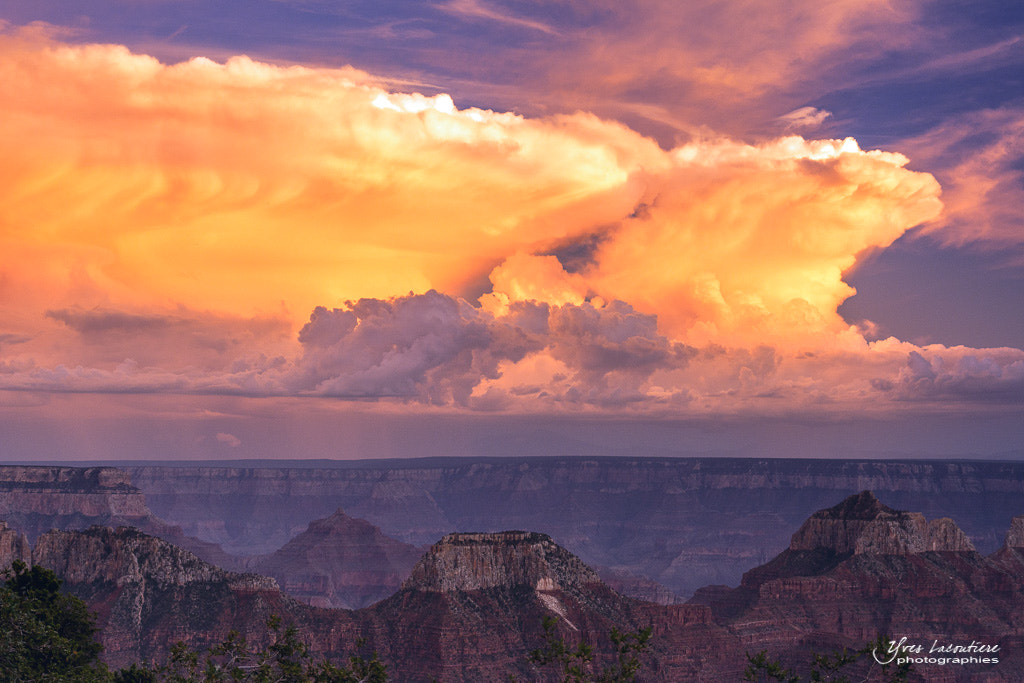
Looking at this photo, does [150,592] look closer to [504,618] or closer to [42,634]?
[504,618]

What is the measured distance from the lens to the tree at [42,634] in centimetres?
8281

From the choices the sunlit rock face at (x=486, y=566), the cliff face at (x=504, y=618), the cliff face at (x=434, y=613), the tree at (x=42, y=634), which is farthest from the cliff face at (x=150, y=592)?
the tree at (x=42, y=634)

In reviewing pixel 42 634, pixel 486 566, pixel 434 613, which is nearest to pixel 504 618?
pixel 486 566

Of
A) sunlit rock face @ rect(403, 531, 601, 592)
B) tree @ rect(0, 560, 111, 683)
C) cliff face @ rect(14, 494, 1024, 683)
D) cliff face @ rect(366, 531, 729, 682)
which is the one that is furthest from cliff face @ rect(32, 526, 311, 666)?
tree @ rect(0, 560, 111, 683)

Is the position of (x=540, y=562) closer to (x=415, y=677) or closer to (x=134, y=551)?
(x=415, y=677)

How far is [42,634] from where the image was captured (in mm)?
86812

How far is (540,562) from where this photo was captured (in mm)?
195125

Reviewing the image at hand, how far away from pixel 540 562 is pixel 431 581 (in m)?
17.8

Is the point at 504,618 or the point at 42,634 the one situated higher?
the point at 504,618

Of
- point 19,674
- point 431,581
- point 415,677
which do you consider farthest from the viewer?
point 431,581

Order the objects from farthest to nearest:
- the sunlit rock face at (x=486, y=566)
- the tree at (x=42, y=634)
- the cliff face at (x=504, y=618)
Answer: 1. the sunlit rock face at (x=486, y=566)
2. the cliff face at (x=504, y=618)
3. the tree at (x=42, y=634)

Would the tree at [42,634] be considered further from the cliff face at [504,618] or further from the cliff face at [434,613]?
the cliff face at [504,618]

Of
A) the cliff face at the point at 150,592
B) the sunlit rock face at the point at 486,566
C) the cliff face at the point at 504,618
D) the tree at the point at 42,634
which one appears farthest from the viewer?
the sunlit rock face at the point at 486,566

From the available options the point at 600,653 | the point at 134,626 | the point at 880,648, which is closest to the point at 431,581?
the point at 600,653
